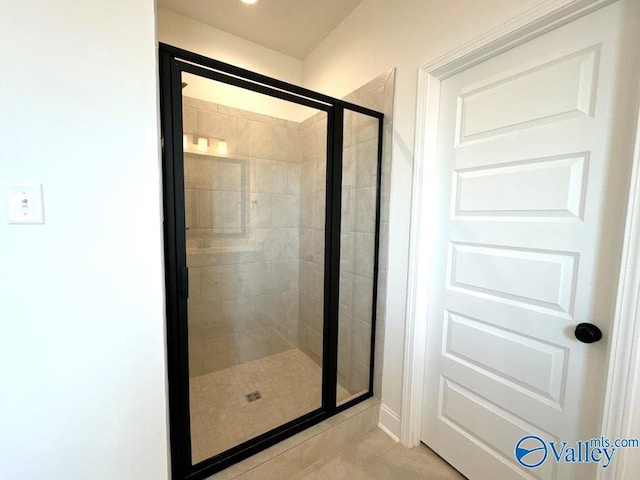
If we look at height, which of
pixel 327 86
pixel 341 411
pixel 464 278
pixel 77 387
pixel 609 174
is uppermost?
pixel 327 86

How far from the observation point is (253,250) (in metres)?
2.34

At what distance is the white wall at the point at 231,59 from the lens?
1898 millimetres

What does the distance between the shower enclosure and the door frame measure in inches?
12.4

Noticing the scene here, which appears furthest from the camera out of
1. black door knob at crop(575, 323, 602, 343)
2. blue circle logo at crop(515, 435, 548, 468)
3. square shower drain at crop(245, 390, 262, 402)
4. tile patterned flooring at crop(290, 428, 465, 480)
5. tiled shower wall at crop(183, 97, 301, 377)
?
tiled shower wall at crop(183, 97, 301, 377)

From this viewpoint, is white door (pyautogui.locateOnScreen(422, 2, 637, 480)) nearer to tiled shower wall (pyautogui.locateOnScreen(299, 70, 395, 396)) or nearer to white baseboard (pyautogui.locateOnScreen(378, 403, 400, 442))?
white baseboard (pyautogui.locateOnScreen(378, 403, 400, 442))

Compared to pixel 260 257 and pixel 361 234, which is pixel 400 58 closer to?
pixel 361 234

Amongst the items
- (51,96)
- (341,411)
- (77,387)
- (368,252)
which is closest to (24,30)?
(51,96)

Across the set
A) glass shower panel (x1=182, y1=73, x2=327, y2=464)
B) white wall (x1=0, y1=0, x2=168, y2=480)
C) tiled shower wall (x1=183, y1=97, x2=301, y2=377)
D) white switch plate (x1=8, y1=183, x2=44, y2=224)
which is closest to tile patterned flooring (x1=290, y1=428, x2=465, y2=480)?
glass shower panel (x1=182, y1=73, x2=327, y2=464)

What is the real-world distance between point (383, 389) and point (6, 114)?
6.75 feet

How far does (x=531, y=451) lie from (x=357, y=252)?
4.05ft

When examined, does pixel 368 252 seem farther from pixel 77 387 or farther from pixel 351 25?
pixel 351 25

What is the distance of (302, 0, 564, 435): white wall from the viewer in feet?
4.08

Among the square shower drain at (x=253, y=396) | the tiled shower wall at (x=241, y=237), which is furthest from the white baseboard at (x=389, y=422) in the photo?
the tiled shower wall at (x=241, y=237)

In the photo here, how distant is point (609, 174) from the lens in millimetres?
888
